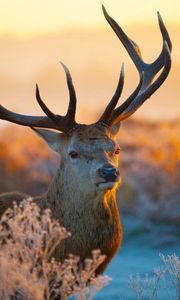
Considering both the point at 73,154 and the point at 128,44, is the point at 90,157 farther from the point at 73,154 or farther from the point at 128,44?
the point at 128,44

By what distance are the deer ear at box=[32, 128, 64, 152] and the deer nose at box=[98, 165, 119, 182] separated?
0.87 metres

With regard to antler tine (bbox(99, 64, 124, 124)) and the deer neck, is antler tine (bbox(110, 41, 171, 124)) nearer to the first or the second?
antler tine (bbox(99, 64, 124, 124))

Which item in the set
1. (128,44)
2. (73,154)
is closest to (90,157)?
(73,154)

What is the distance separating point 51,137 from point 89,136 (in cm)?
51

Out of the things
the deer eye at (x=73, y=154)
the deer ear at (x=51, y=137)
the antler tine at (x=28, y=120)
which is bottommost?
the deer eye at (x=73, y=154)

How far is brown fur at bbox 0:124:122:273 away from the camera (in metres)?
8.23

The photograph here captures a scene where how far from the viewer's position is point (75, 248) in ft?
27.0

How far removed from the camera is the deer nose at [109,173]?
790 centimetres

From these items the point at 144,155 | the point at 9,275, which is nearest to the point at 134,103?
the point at 9,275

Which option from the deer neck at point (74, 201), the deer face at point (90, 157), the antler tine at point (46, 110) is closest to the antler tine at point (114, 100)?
the deer face at point (90, 157)

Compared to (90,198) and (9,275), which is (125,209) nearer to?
(90,198)

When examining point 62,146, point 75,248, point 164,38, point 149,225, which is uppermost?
point 164,38

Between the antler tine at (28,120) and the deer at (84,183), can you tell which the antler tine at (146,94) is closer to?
the deer at (84,183)

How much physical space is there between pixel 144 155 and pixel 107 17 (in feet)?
35.1
